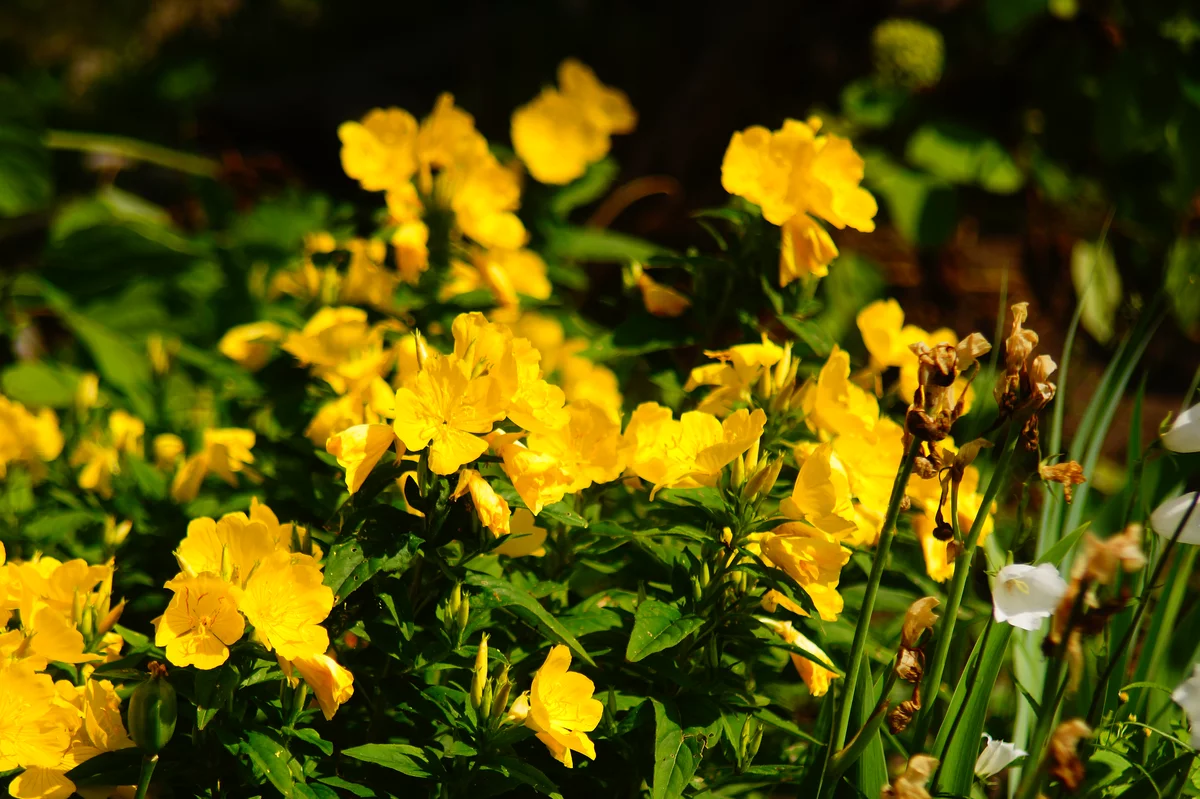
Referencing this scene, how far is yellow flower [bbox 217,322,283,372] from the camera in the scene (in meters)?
2.05

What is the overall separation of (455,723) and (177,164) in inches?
107

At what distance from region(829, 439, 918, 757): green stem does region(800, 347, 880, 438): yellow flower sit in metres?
0.21

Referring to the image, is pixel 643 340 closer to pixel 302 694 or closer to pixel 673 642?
pixel 673 642

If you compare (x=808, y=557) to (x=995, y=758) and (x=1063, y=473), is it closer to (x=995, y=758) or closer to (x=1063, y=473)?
(x=1063, y=473)

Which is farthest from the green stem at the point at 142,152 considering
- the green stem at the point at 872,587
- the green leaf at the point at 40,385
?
the green stem at the point at 872,587

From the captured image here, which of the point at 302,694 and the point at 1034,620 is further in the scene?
the point at 302,694

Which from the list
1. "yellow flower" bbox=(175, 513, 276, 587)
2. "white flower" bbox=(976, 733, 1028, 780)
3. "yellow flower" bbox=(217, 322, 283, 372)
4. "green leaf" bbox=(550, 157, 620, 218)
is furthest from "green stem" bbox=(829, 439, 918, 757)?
"green leaf" bbox=(550, 157, 620, 218)

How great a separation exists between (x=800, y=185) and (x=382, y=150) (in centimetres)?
83

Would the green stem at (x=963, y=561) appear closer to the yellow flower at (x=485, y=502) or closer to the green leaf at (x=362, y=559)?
the yellow flower at (x=485, y=502)

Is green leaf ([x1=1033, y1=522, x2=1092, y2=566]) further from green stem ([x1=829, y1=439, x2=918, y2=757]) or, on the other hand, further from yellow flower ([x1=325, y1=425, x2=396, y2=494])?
yellow flower ([x1=325, y1=425, x2=396, y2=494])

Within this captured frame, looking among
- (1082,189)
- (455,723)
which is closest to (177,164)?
(455,723)

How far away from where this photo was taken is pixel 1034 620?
124cm

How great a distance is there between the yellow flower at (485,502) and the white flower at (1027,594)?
0.59 meters

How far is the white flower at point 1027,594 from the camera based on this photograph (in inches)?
47.8
